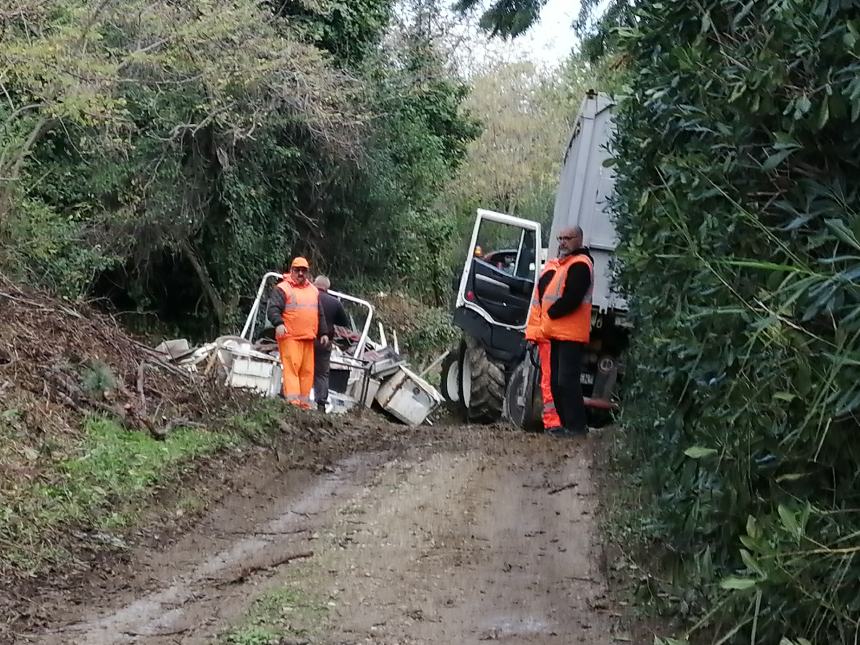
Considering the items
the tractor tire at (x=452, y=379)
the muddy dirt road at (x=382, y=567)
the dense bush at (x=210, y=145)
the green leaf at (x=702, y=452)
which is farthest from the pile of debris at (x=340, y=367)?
the green leaf at (x=702, y=452)

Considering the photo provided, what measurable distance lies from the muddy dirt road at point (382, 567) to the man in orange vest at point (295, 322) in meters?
3.66

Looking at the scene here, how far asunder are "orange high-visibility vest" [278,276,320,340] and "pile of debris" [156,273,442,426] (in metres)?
0.72

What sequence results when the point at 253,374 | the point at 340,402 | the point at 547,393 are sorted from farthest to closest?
the point at 340,402, the point at 253,374, the point at 547,393

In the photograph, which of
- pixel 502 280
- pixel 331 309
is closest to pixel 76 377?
pixel 331 309

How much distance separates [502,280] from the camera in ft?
47.1

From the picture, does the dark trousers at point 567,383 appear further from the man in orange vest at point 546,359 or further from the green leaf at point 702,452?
the green leaf at point 702,452

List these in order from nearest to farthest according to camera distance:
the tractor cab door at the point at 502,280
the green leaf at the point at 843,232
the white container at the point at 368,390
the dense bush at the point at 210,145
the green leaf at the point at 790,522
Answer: the green leaf at the point at 843,232 → the green leaf at the point at 790,522 → the dense bush at the point at 210,145 → the tractor cab door at the point at 502,280 → the white container at the point at 368,390

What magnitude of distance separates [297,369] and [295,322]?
1.84ft

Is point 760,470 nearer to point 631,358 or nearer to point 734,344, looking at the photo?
point 734,344

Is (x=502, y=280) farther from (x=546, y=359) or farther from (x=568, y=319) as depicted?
(x=568, y=319)

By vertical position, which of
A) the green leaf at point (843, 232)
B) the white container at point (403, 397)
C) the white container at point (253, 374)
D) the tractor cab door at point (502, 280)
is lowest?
the white container at point (403, 397)

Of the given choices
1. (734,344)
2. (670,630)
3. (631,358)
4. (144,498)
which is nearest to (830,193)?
(734,344)

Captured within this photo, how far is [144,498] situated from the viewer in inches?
304

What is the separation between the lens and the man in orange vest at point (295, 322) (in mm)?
12602
